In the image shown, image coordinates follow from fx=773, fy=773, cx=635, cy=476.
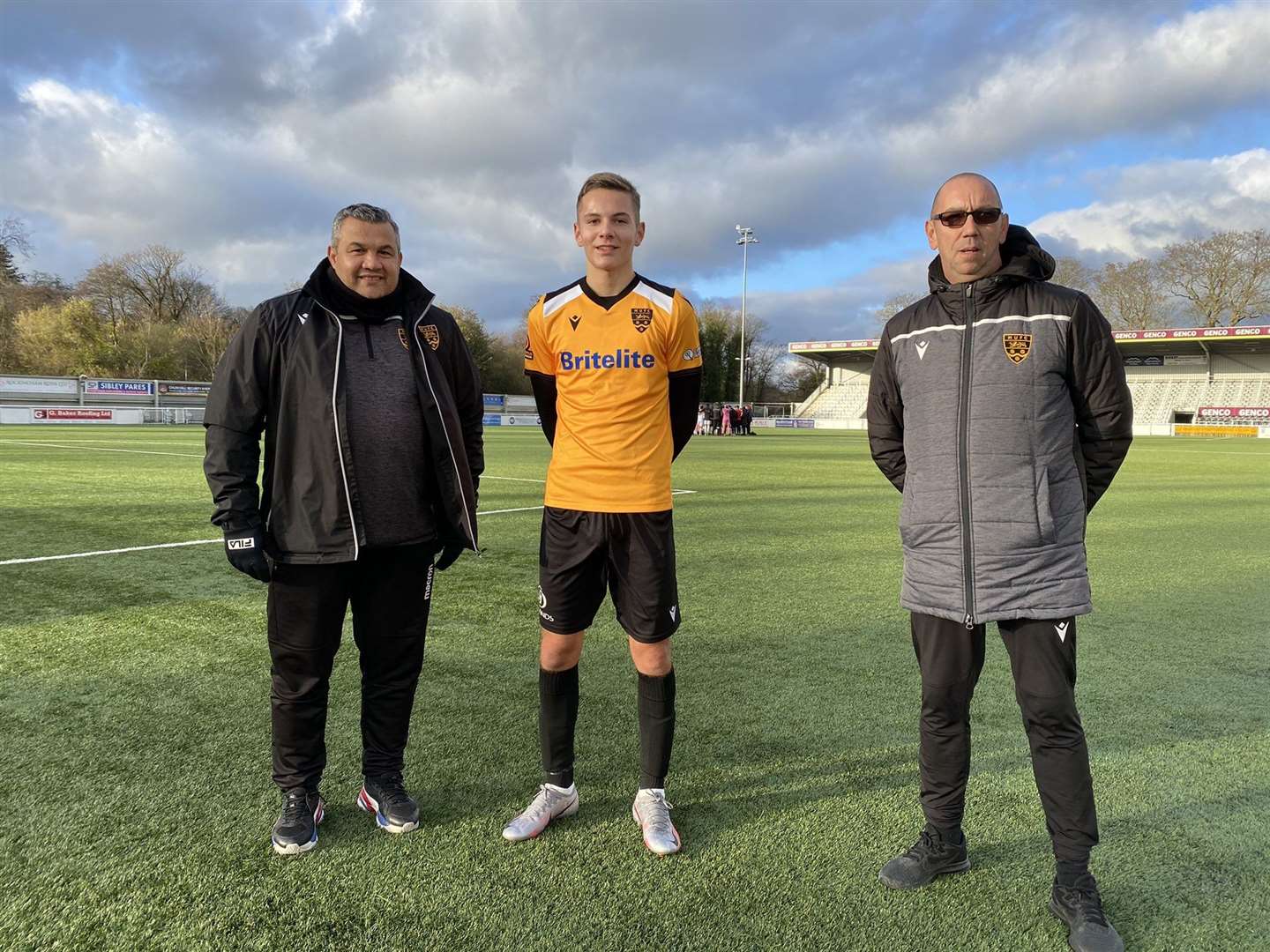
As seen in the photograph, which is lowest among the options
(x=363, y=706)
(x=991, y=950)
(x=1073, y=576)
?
(x=991, y=950)

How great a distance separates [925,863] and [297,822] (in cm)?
181

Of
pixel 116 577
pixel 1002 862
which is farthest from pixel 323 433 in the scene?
pixel 116 577

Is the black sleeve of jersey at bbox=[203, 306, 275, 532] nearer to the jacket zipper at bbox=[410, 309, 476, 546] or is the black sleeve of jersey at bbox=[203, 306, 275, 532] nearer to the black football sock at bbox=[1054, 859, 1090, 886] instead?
the jacket zipper at bbox=[410, 309, 476, 546]

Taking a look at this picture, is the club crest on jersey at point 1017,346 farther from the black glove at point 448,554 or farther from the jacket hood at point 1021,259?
the black glove at point 448,554

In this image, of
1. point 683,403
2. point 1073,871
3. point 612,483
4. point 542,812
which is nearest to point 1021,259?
point 683,403

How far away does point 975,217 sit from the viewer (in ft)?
6.68

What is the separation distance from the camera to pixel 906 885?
2094mm

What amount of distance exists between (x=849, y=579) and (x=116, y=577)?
531 centimetres

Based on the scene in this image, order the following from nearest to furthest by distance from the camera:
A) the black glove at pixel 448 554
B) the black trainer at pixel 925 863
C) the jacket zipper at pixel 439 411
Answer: the black trainer at pixel 925 863 → the jacket zipper at pixel 439 411 → the black glove at pixel 448 554

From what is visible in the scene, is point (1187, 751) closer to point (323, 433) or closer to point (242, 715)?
point (323, 433)

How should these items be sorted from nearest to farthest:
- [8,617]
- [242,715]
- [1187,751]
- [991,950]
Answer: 1. [991,950]
2. [1187,751]
3. [242,715]
4. [8,617]

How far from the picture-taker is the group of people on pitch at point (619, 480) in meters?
2.01

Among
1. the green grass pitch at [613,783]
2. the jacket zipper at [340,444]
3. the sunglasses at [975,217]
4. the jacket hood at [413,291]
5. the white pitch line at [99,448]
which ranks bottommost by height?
the green grass pitch at [613,783]

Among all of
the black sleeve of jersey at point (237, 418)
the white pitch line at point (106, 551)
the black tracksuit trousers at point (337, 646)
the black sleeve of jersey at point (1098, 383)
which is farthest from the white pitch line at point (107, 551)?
the black sleeve of jersey at point (1098, 383)
